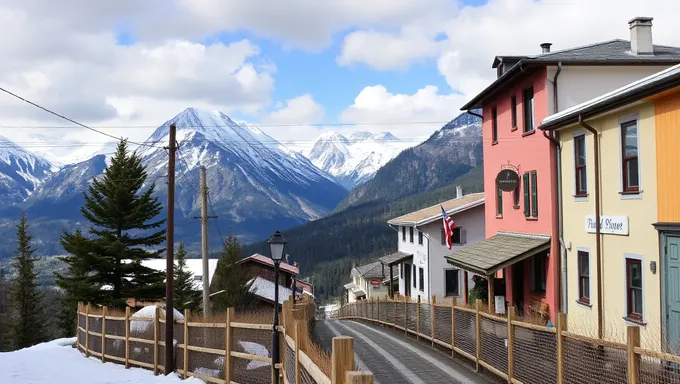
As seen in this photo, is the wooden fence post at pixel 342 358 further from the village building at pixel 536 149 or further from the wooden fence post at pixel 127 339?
the wooden fence post at pixel 127 339

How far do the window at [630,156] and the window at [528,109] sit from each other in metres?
5.88

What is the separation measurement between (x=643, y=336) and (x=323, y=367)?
10.8 m

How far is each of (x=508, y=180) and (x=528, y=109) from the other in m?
2.46

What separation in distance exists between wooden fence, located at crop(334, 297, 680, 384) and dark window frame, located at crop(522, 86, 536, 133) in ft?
22.7

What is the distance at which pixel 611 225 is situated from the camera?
51.7 ft

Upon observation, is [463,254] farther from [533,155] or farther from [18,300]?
[18,300]

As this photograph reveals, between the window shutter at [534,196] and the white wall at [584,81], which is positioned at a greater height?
the white wall at [584,81]

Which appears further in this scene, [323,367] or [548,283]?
[548,283]

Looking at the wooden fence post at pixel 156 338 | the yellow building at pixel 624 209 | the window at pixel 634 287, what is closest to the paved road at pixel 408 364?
the yellow building at pixel 624 209

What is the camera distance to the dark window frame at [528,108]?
21.0 meters

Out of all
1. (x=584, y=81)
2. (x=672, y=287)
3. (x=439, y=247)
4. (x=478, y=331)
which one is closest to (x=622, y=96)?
(x=672, y=287)

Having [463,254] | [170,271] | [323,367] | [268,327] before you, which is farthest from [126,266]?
[323,367]

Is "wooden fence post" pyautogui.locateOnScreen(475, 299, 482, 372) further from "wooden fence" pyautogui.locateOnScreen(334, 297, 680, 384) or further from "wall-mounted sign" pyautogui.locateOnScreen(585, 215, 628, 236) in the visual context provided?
"wall-mounted sign" pyautogui.locateOnScreen(585, 215, 628, 236)

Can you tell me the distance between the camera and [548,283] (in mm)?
19719
